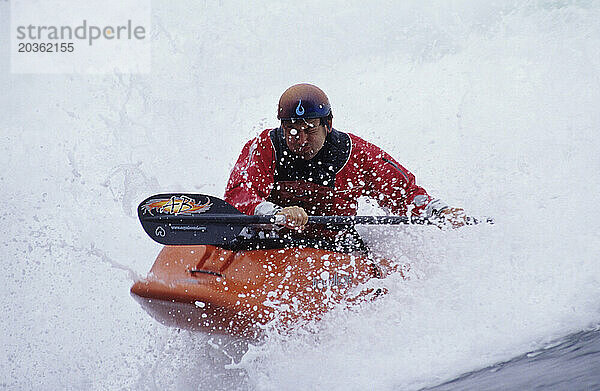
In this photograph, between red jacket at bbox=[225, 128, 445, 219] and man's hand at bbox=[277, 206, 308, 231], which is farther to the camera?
red jacket at bbox=[225, 128, 445, 219]

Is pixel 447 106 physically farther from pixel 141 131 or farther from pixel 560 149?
pixel 141 131

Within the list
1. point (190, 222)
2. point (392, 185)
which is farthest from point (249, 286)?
point (392, 185)

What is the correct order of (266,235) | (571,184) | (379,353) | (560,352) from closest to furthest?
(560,352), (379,353), (266,235), (571,184)

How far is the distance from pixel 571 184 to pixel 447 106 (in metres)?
2.15

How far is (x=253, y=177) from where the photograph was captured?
2836mm

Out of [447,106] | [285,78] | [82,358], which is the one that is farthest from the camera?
[285,78]

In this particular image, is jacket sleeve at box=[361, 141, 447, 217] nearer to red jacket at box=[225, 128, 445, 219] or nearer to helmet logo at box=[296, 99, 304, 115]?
red jacket at box=[225, 128, 445, 219]

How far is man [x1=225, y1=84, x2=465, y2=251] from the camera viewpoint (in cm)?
274

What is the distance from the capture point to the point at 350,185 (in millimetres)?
3012

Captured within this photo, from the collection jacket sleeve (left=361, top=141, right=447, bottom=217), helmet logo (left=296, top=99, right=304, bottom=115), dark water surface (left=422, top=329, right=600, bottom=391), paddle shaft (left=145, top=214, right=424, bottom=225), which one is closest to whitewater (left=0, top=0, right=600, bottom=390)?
dark water surface (left=422, top=329, right=600, bottom=391)

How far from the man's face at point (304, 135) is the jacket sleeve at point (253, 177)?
15cm

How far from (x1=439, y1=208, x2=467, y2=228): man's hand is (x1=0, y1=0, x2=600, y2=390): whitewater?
0.73ft

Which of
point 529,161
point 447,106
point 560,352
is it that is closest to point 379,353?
point 560,352

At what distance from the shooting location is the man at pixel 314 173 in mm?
2736
